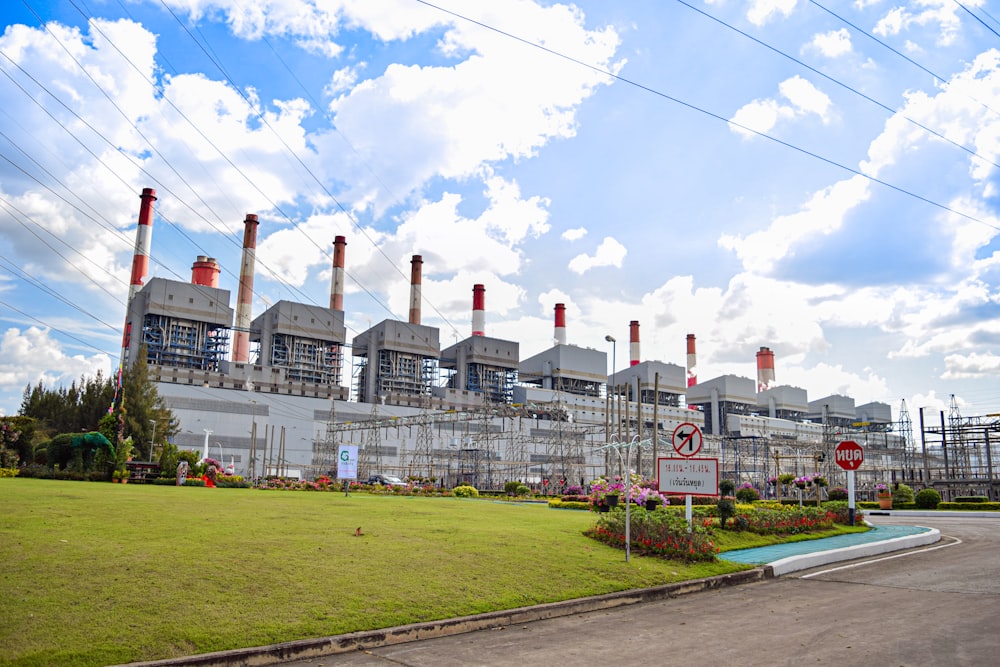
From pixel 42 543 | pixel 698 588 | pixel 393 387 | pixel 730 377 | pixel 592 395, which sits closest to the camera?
pixel 42 543

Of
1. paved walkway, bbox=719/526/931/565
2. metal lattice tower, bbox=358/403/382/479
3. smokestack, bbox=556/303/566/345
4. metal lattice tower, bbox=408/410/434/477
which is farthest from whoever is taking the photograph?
smokestack, bbox=556/303/566/345

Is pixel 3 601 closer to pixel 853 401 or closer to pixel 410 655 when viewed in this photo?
pixel 410 655

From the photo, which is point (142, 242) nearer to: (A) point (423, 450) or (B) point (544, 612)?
(A) point (423, 450)

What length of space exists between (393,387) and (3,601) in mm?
80445

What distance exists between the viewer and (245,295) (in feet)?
255

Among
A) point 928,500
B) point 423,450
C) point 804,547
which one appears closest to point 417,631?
point 804,547

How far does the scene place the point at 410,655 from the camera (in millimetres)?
7500

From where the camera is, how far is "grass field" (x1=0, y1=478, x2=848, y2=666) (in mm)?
7035

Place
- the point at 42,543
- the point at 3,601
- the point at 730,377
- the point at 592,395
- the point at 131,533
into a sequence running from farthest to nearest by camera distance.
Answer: the point at 730,377 → the point at 592,395 → the point at 131,533 → the point at 42,543 → the point at 3,601

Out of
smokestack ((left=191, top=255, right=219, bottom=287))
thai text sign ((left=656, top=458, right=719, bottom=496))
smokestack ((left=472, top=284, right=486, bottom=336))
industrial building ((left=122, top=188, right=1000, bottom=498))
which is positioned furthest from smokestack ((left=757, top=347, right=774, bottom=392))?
thai text sign ((left=656, top=458, right=719, bottom=496))

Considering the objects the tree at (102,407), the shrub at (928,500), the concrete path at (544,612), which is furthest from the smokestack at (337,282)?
the concrete path at (544,612)

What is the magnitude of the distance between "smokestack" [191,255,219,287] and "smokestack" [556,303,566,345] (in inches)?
1834

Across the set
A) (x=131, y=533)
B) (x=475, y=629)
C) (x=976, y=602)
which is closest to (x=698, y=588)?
(x=976, y=602)

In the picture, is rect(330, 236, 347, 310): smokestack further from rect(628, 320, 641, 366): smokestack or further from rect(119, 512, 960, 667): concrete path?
rect(119, 512, 960, 667): concrete path
